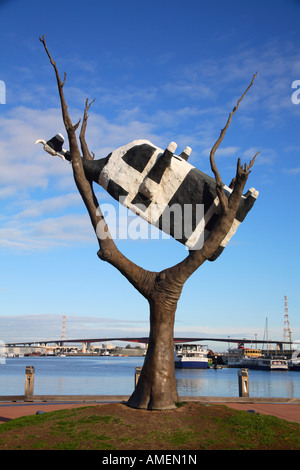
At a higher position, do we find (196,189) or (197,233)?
(196,189)

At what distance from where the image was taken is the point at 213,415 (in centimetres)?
1048

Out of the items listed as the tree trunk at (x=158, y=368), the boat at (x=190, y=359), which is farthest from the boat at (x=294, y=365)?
the tree trunk at (x=158, y=368)

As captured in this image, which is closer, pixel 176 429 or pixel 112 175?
pixel 176 429

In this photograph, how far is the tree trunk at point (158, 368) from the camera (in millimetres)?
A: 10938

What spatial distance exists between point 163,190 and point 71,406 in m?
9.94

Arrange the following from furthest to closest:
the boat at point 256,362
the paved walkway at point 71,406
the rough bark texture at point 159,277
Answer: the boat at point 256,362 → the paved walkway at point 71,406 → the rough bark texture at point 159,277

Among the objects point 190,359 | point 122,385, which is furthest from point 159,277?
point 190,359

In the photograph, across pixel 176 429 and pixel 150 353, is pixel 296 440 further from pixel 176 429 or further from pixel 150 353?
pixel 150 353

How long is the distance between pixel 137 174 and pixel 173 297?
352cm

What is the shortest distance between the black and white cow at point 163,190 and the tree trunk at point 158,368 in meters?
2.00

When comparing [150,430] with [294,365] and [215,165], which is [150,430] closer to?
[215,165]

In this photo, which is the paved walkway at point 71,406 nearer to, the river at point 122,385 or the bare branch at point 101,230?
the bare branch at point 101,230
